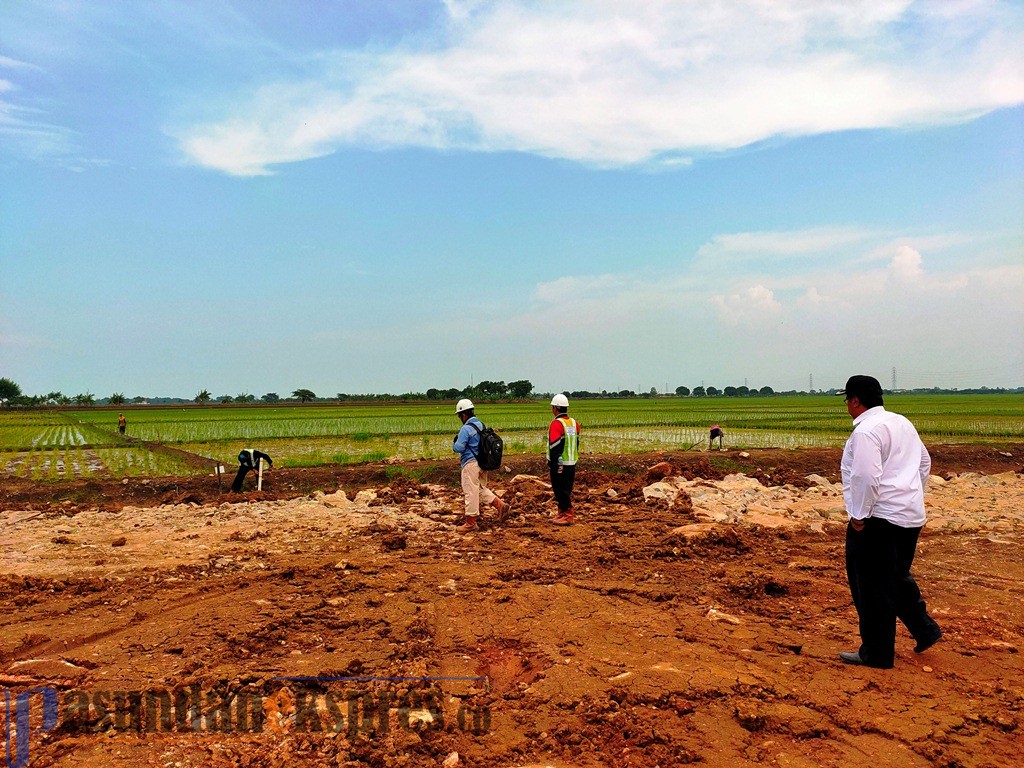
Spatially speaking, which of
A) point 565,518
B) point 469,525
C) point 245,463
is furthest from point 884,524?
point 245,463

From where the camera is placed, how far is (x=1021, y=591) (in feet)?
20.8

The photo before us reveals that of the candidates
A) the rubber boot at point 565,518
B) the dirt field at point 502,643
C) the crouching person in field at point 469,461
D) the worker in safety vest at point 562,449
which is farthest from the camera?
the rubber boot at point 565,518

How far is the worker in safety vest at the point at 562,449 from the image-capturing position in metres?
9.25


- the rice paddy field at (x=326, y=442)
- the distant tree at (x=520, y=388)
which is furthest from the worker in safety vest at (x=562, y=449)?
the distant tree at (x=520, y=388)

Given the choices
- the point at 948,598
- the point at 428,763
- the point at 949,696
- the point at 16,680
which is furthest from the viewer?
the point at 948,598

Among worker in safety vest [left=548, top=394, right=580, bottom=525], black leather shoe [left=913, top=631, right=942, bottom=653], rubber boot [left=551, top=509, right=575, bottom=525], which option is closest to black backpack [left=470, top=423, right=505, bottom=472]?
worker in safety vest [left=548, top=394, right=580, bottom=525]

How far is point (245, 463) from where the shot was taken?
42.1ft

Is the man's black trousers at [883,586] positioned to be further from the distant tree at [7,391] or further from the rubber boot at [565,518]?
the distant tree at [7,391]

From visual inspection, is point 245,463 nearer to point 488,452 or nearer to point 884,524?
point 488,452

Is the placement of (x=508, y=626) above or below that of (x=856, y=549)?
below

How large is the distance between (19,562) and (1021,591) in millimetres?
11202

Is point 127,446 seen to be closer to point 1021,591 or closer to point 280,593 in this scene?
point 280,593

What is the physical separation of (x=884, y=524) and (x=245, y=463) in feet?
37.8

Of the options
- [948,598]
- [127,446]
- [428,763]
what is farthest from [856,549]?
[127,446]
